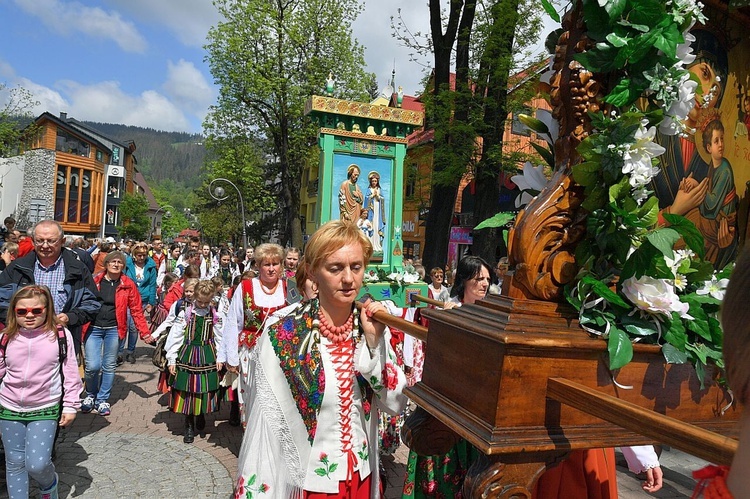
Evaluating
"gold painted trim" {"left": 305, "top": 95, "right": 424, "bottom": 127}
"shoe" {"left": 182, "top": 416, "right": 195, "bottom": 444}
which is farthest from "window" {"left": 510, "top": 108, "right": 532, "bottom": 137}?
"shoe" {"left": 182, "top": 416, "right": 195, "bottom": 444}

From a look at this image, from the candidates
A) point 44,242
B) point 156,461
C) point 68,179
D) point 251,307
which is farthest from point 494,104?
point 68,179

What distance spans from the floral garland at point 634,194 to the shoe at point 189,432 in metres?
5.17

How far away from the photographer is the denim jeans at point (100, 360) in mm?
6328

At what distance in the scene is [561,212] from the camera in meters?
1.37

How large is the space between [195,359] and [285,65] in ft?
62.9

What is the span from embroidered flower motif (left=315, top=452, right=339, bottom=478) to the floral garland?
137cm

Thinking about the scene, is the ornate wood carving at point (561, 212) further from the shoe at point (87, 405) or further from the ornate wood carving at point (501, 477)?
the shoe at point (87, 405)

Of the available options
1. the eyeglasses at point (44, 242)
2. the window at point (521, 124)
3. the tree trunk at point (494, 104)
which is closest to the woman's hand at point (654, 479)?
the window at point (521, 124)

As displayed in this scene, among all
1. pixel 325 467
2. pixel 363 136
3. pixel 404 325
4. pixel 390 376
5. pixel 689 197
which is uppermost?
pixel 363 136

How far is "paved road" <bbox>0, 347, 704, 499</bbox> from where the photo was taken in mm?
4387

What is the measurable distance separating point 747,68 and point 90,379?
22.6 ft

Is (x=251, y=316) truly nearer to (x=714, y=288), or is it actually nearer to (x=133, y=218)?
(x=714, y=288)

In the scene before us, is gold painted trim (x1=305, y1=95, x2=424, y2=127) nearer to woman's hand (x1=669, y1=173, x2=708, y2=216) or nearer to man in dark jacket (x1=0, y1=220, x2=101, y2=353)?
man in dark jacket (x1=0, y1=220, x2=101, y2=353)

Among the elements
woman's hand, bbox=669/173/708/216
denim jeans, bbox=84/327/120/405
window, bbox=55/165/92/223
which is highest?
window, bbox=55/165/92/223
